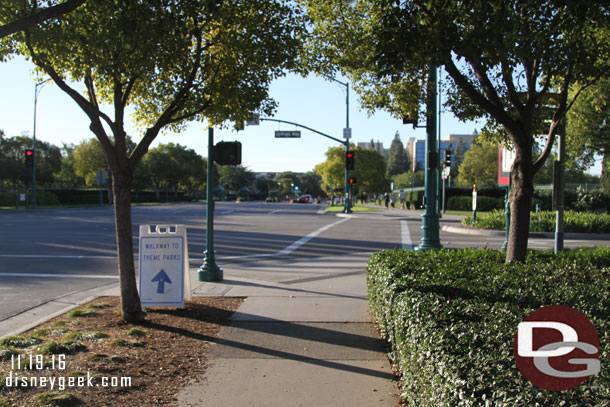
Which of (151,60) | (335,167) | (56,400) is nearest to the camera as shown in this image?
(56,400)

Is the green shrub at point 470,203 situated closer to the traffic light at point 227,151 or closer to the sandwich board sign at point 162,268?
the traffic light at point 227,151

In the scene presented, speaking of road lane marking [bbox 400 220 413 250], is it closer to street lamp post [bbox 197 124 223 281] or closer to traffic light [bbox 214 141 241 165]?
street lamp post [bbox 197 124 223 281]

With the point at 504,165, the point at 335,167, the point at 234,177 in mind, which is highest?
the point at 234,177

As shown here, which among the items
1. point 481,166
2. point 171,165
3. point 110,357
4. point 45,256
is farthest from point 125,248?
point 171,165

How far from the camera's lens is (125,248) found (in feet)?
20.8

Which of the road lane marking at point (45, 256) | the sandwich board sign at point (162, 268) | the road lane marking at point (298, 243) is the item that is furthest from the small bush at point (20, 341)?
the road lane marking at point (298, 243)

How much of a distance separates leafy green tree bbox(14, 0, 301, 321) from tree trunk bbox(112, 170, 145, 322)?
0.04ft

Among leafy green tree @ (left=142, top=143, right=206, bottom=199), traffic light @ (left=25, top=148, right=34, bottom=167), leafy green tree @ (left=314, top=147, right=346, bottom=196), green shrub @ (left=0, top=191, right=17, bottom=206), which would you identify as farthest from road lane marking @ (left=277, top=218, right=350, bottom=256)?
leafy green tree @ (left=142, top=143, right=206, bottom=199)

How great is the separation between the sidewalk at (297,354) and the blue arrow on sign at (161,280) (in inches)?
42.1

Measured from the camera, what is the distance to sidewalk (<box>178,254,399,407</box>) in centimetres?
409

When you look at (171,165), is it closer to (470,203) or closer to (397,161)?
(470,203)

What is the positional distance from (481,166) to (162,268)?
5782cm

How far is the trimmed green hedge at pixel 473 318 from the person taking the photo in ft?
7.70

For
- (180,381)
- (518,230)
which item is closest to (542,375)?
(180,381)
